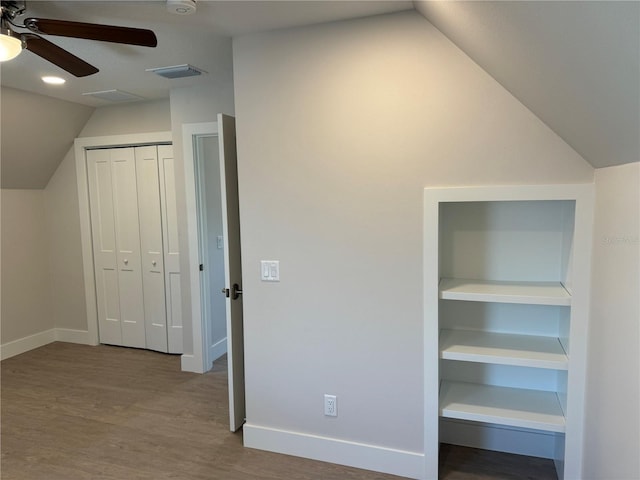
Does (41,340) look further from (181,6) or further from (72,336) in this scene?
(181,6)

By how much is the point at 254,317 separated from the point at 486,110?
66.8 inches

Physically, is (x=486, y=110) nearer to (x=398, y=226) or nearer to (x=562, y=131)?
(x=562, y=131)

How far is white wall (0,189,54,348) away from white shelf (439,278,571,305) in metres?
4.27

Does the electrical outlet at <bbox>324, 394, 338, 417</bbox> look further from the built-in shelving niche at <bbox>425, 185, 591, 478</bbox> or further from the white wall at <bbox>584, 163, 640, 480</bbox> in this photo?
the white wall at <bbox>584, 163, 640, 480</bbox>

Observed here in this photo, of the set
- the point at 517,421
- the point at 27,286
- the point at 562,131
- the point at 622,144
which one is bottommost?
the point at 517,421

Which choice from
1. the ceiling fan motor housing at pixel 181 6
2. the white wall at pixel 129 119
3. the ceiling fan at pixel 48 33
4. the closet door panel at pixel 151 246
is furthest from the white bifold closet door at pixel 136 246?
the ceiling fan motor housing at pixel 181 6

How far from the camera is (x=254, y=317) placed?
2.54m

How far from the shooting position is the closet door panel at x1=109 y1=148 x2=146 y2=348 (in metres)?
4.22

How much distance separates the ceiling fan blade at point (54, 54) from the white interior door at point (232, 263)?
0.75 m

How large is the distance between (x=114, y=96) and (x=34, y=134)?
2.90ft

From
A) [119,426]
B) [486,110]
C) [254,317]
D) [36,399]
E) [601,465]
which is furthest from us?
[36,399]

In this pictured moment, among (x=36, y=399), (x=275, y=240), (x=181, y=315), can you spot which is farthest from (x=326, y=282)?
(x=36, y=399)

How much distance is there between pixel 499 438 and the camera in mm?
2479

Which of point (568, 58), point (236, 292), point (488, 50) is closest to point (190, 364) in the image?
point (236, 292)
